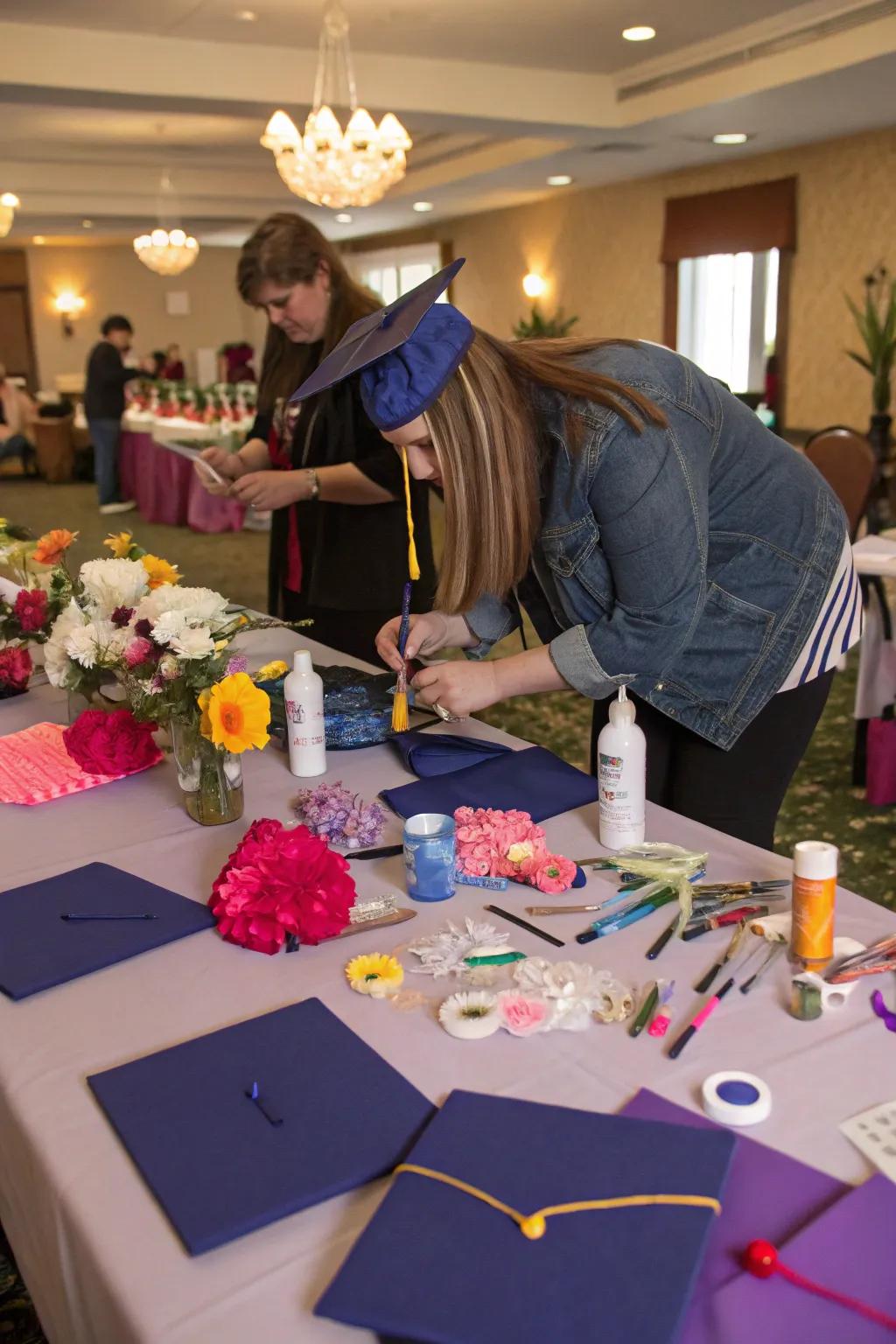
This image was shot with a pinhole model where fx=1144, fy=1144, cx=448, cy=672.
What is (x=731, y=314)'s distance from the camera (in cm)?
850

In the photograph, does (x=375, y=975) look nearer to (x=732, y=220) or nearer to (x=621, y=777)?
(x=621, y=777)

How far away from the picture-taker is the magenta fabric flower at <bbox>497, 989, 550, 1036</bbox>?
3.10ft

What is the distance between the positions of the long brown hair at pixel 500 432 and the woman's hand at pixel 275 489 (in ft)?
2.91

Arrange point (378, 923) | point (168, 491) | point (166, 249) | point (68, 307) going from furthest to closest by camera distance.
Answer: point (68, 307) < point (166, 249) < point (168, 491) < point (378, 923)

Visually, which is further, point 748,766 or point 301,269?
point 301,269

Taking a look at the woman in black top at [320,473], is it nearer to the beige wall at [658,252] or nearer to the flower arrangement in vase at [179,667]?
the flower arrangement in vase at [179,667]

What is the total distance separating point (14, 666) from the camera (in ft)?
6.23

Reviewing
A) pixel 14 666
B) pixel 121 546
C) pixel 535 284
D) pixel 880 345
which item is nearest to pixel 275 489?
pixel 121 546

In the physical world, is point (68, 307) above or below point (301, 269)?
above

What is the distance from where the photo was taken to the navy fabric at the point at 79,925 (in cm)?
108

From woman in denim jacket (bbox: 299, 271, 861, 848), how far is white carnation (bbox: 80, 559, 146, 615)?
16.2 inches

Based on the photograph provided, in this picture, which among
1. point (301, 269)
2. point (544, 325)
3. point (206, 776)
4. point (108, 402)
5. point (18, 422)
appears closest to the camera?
point (206, 776)

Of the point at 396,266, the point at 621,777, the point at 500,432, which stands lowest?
the point at 621,777

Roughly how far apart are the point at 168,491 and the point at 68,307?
7849 millimetres
